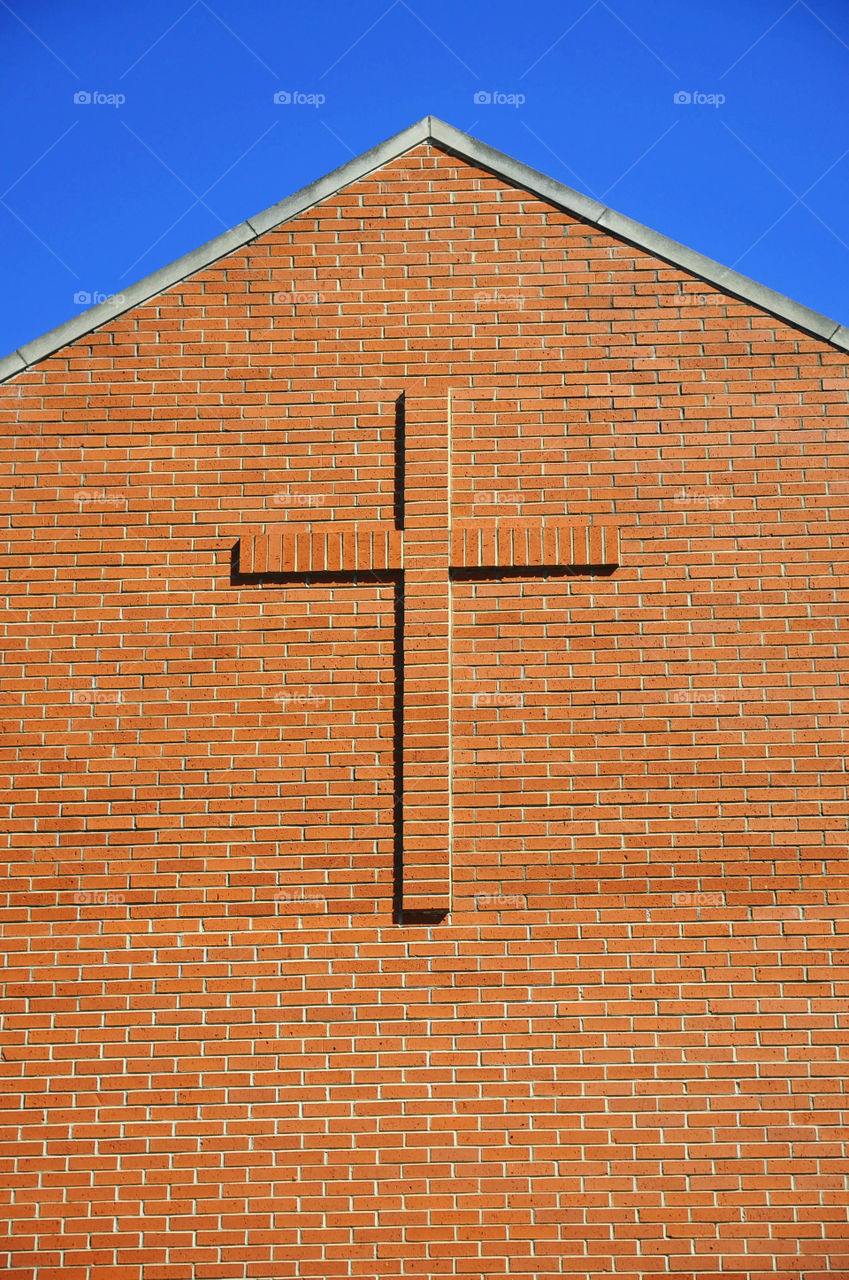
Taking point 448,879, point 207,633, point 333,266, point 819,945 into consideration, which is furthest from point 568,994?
point 333,266

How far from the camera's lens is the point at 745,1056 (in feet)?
18.9

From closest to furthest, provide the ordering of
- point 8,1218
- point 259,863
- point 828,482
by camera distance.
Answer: point 8,1218, point 259,863, point 828,482

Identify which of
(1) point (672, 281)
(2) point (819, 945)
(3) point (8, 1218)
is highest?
(1) point (672, 281)

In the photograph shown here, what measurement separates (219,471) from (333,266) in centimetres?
145

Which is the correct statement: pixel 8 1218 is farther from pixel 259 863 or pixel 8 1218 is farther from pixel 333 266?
pixel 333 266
